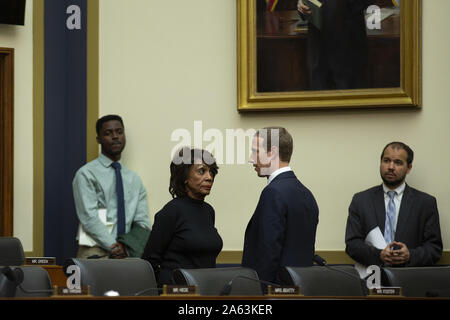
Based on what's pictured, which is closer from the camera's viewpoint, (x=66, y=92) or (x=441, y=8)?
(x=441, y=8)

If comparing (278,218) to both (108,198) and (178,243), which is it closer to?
(178,243)

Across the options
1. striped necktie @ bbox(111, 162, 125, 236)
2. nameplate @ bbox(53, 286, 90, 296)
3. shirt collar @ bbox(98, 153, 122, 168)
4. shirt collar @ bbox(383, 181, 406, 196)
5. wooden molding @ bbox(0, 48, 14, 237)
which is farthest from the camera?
wooden molding @ bbox(0, 48, 14, 237)

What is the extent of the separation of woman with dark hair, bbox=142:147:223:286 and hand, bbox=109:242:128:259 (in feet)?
6.36

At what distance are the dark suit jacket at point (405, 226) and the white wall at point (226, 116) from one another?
1.58 feet

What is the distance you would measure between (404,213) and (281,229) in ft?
6.57

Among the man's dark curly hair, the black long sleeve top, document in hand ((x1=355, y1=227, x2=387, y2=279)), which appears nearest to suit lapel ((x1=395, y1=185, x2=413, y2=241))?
document in hand ((x1=355, y1=227, x2=387, y2=279))

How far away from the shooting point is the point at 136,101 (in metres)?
7.69

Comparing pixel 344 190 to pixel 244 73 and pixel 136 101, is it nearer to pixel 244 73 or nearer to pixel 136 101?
pixel 244 73

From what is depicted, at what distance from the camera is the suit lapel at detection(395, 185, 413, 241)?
641 cm

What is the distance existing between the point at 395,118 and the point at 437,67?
550mm

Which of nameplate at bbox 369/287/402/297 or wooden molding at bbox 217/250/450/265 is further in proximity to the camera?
wooden molding at bbox 217/250/450/265

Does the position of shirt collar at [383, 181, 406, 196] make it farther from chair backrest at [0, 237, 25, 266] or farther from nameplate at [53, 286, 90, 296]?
nameplate at [53, 286, 90, 296]
